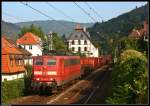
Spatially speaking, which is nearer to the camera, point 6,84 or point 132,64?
point 132,64

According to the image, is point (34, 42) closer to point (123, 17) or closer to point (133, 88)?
point (133, 88)

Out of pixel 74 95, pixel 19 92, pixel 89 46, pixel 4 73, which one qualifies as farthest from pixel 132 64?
pixel 89 46

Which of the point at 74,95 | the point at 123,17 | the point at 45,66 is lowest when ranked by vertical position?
the point at 74,95

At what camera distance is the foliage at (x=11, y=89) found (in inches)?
1022

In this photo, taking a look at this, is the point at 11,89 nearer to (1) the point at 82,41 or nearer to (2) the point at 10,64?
(2) the point at 10,64

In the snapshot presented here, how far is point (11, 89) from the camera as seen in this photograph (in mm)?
26906

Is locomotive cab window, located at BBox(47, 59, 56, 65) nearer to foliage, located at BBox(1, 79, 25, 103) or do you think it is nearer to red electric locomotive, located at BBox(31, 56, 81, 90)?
red electric locomotive, located at BBox(31, 56, 81, 90)

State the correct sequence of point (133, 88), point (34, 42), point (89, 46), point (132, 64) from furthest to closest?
point (89, 46) → point (34, 42) → point (132, 64) → point (133, 88)

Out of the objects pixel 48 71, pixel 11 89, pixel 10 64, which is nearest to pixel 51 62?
pixel 48 71

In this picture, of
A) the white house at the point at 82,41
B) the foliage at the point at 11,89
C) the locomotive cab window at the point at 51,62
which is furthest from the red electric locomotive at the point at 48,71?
the white house at the point at 82,41

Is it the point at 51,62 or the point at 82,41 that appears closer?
the point at 51,62

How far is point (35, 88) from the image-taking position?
2755 cm

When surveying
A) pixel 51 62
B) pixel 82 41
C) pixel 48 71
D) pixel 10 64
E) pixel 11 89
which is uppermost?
pixel 82 41

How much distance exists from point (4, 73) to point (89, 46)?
6933 centimetres
